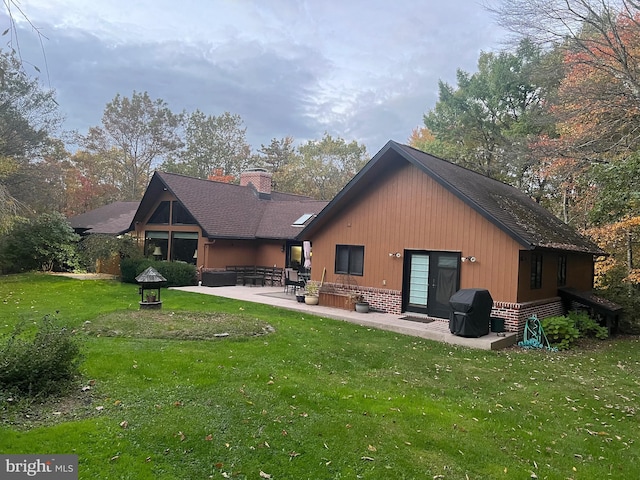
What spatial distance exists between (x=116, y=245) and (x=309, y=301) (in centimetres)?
1040

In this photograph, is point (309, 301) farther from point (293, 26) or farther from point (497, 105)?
point (497, 105)

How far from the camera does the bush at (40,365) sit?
469 cm

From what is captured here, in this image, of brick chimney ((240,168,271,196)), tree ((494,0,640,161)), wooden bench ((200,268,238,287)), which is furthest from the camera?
brick chimney ((240,168,271,196))

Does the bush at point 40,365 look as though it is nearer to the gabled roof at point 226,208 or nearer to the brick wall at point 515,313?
the brick wall at point 515,313

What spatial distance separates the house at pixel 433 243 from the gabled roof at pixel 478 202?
3 cm

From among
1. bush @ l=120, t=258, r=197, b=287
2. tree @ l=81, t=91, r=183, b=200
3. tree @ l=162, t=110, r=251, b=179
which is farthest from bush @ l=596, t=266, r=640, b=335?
tree @ l=81, t=91, r=183, b=200

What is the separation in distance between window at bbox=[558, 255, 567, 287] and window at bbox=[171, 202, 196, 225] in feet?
46.7

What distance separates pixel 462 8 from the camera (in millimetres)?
13000

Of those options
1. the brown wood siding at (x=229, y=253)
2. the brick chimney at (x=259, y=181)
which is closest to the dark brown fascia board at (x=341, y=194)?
the brown wood siding at (x=229, y=253)

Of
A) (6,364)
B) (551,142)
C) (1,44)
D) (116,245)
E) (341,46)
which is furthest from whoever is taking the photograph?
(116,245)

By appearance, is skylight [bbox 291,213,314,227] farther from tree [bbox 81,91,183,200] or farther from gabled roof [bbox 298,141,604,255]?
tree [bbox 81,91,183,200]

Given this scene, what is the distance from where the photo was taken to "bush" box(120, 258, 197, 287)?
17141 mm

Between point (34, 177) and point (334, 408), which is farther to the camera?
point (34, 177)

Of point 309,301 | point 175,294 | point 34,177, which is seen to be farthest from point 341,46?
point 34,177
